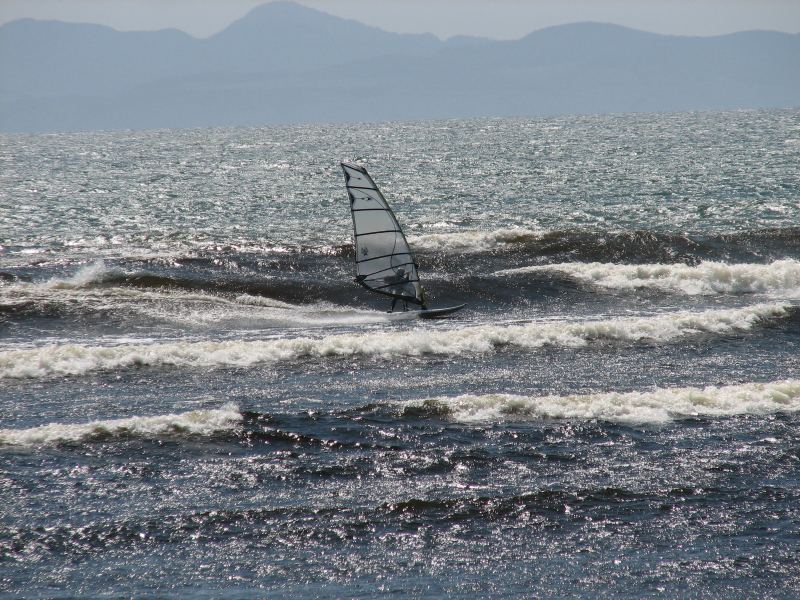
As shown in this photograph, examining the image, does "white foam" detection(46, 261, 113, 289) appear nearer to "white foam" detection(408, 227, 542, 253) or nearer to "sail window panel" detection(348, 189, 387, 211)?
"sail window panel" detection(348, 189, 387, 211)

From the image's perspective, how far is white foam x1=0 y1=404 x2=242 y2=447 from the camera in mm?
13953

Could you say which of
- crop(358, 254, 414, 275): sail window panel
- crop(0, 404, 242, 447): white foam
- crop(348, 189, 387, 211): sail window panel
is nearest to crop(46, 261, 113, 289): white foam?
crop(358, 254, 414, 275): sail window panel

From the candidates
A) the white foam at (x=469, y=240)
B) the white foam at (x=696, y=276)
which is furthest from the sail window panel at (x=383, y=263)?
the white foam at (x=469, y=240)

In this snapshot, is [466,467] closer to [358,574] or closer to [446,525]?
[446,525]

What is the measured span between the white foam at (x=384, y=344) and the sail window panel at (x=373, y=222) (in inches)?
125

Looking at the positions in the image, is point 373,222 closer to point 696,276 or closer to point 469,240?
point 469,240

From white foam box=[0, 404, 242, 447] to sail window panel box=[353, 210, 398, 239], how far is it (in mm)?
9236

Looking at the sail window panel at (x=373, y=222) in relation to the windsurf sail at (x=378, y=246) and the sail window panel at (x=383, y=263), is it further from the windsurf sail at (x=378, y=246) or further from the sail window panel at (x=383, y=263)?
the sail window panel at (x=383, y=263)

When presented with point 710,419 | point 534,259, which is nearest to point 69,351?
point 710,419

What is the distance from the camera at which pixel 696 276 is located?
1063 inches

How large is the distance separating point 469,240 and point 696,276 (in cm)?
842

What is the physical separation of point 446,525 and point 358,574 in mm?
1529

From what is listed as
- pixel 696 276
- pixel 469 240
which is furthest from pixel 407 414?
pixel 469 240

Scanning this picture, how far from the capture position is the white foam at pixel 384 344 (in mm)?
18594
